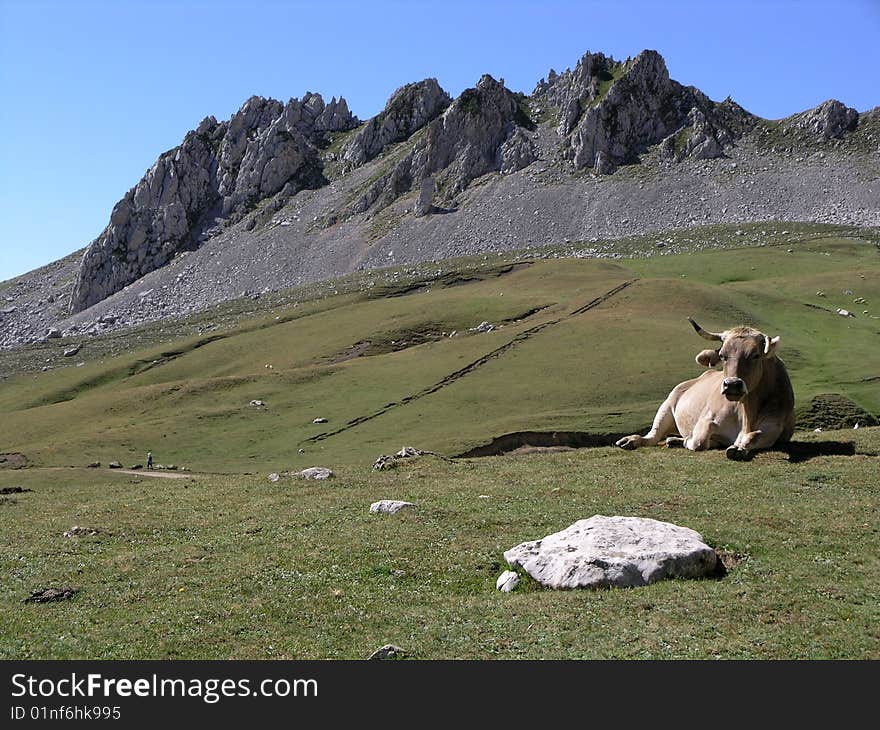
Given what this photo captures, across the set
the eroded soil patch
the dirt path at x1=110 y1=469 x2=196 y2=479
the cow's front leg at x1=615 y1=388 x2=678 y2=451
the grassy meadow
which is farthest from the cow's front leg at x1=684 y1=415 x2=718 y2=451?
the eroded soil patch

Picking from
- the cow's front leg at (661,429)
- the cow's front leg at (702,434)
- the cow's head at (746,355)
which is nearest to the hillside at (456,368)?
the cow's front leg at (661,429)

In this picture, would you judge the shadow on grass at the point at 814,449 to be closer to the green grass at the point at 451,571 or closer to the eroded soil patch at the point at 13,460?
the green grass at the point at 451,571

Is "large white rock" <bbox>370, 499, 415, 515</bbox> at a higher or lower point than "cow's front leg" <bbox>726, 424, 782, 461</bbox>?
higher

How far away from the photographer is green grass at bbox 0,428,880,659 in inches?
450

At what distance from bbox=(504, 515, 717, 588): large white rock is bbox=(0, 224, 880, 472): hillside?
104 ft

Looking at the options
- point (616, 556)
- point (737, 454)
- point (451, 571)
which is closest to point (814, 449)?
point (737, 454)

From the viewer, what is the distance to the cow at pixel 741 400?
22938 millimetres

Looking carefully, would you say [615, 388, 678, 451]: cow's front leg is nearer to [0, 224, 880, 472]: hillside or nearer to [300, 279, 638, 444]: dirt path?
[0, 224, 880, 472]: hillside

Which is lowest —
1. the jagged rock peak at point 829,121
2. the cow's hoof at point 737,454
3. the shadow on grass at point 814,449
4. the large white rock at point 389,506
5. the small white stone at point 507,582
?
the shadow on grass at point 814,449

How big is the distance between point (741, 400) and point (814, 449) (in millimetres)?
2549

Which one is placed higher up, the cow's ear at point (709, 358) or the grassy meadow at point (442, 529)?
the cow's ear at point (709, 358)

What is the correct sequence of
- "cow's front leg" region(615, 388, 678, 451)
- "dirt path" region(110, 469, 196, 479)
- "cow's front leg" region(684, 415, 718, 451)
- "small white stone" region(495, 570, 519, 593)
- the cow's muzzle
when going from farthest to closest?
"dirt path" region(110, 469, 196, 479)
"cow's front leg" region(615, 388, 678, 451)
"cow's front leg" region(684, 415, 718, 451)
the cow's muzzle
"small white stone" region(495, 570, 519, 593)

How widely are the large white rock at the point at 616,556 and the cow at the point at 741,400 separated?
9.03 metres

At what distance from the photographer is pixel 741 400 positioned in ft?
78.0
